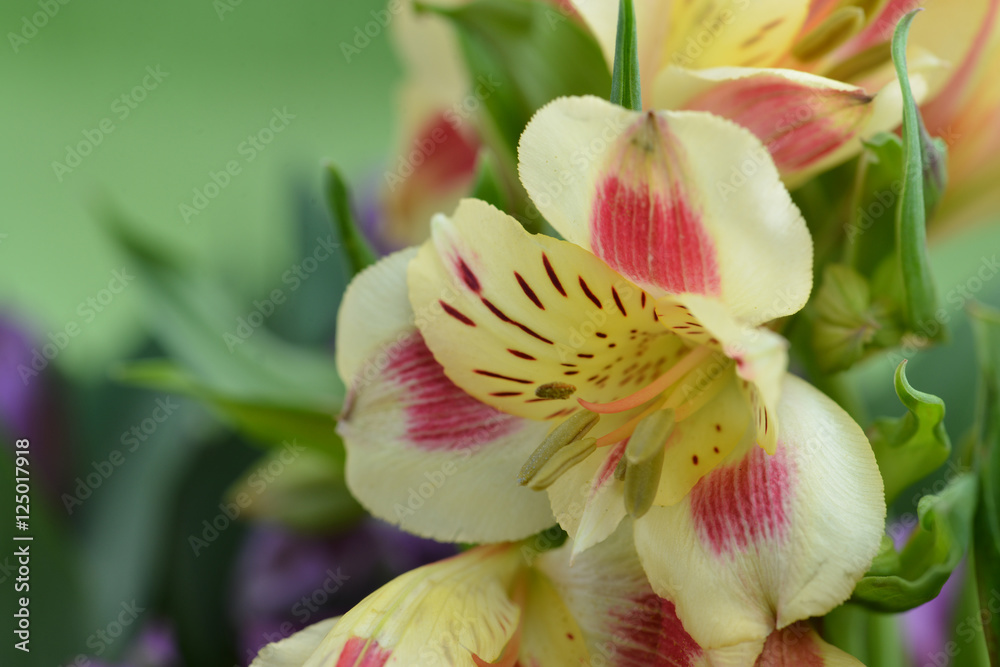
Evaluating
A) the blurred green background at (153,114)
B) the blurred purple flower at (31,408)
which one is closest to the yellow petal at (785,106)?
the blurred purple flower at (31,408)

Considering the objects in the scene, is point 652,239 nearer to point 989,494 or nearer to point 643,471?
point 643,471

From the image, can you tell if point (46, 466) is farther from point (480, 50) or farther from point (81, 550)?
point (480, 50)

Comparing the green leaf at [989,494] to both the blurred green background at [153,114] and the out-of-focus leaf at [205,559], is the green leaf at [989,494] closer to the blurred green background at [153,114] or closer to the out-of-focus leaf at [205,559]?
the out-of-focus leaf at [205,559]

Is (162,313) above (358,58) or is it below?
above

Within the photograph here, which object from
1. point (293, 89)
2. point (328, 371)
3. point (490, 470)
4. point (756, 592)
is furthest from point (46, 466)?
point (293, 89)

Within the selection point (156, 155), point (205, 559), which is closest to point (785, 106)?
point (205, 559)

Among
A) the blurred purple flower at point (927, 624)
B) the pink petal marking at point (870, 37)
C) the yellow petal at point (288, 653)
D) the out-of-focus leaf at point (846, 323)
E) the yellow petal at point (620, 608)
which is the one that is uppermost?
the pink petal marking at point (870, 37)

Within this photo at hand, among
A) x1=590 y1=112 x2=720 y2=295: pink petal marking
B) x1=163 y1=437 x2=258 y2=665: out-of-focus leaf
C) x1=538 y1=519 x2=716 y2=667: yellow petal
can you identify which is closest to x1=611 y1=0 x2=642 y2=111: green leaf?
x1=590 y1=112 x2=720 y2=295: pink petal marking
